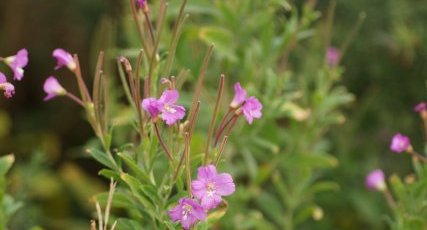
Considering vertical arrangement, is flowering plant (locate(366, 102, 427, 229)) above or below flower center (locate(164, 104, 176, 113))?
below

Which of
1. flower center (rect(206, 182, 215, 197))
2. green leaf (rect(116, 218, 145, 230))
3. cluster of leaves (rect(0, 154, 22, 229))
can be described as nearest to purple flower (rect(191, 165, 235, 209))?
flower center (rect(206, 182, 215, 197))

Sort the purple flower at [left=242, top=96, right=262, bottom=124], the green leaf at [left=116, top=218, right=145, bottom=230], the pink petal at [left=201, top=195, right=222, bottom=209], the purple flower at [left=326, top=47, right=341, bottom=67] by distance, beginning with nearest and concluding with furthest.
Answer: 1. the pink petal at [left=201, top=195, right=222, bottom=209]
2. the purple flower at [left=242, top=96, right=262, bottom=124]
3. the green leaf at [left=116, top=218, right=145, bottom=230]
4. the purple flower at [left=326, top=47, right=341, bottom=67]

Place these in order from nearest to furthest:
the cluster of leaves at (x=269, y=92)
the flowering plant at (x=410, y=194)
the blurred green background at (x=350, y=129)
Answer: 1. the flowering plant at (x=410, y=194)
2. the cluster of leaves at (x=269, y=92)
3. the blurred green background at (x=350, y=129)

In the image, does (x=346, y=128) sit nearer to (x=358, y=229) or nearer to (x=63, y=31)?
(x=358, y=229)

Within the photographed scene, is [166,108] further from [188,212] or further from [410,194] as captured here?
[410,194]

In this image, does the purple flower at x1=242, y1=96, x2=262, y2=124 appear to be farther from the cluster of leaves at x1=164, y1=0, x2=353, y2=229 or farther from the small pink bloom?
the cluster of leaves at x1=164, y1=0, x2=353, y2=229

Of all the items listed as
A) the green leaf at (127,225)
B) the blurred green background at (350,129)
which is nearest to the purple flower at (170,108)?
the green leaf at (127,225)

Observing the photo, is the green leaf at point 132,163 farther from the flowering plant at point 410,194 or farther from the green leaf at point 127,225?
the flowering plant at point 410,194

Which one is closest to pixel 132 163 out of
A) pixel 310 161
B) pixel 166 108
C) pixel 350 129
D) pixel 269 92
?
pixel 166 108
